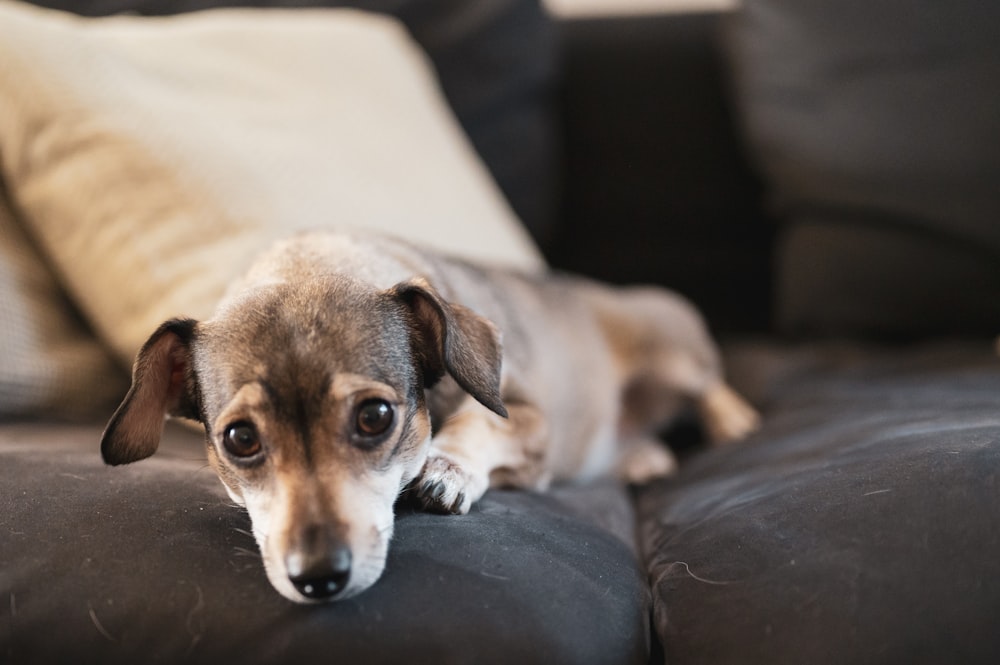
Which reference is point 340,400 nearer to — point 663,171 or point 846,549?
point 846,549

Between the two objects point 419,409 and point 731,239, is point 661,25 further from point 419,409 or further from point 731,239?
point 419,409

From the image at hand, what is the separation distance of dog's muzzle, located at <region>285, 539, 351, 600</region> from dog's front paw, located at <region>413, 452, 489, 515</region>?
0.29m

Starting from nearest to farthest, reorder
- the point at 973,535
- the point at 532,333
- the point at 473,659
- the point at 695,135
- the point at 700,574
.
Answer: the point at 473,659 < the point at 973,535 < the point at 700,574 < the point at 532,333 < the point at 695,135

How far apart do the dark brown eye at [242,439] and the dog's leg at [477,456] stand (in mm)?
281

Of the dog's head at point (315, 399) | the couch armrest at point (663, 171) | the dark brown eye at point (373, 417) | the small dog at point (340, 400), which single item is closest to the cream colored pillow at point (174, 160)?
the small dog at point (340, 400)

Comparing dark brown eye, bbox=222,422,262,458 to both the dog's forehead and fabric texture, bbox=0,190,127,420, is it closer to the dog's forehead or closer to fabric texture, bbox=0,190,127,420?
the dog's forehead

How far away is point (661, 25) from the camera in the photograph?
3.11 metres

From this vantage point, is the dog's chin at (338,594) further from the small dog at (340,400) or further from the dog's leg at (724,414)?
the dog's leg at (724,414)

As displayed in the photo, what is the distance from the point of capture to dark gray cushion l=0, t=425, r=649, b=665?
111cm

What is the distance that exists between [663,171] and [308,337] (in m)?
1.91

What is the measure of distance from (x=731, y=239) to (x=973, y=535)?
1.92 m

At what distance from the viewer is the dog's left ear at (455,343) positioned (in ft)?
4.78

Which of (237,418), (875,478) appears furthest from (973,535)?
(237,418)

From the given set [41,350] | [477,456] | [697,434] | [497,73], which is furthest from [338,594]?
[497,73]
